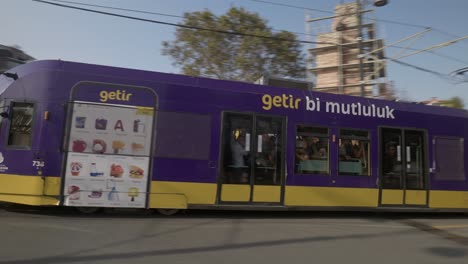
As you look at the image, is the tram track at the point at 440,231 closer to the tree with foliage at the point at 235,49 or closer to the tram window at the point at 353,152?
the tram window at the point at 353,152

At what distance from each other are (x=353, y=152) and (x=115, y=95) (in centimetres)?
589

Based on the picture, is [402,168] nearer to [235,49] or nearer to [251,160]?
[251,160]

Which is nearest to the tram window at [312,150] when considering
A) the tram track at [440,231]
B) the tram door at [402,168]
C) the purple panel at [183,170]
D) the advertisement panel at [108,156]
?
the tram door at [402,168]

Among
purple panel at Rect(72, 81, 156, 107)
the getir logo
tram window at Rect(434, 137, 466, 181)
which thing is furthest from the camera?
tram window at Rect(434, 137, 466, 181)

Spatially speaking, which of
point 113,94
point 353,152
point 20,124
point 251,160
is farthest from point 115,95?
point 353,152

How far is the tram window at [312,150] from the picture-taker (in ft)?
30.8

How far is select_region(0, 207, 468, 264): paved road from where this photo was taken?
554 centimetres

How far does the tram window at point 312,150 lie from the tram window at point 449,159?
335cm

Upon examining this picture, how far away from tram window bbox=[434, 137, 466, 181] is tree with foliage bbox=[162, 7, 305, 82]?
42.1ft

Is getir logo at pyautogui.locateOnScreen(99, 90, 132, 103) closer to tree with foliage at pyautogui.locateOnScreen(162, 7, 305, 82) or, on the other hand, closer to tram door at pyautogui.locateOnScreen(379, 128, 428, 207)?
tram door at pyautogui.locateOnScreen(379, 128, 428, 207)

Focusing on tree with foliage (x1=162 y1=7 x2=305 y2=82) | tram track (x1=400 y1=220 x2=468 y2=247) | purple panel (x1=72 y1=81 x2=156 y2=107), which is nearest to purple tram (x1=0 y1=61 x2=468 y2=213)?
purple panel (x1=72 y1=81 x2=156 y2=107)

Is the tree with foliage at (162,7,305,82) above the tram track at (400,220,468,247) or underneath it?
above

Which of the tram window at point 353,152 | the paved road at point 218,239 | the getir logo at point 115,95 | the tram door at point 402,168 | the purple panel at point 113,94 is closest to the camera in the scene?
the paved road at point 218,239

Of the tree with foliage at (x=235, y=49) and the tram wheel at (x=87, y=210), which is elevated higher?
the tree with foliage at (x=235, y=49)
